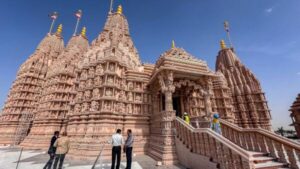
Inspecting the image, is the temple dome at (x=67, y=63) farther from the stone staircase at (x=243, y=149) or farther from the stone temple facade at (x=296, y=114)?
the stone temple facade at (x=296, y=114)

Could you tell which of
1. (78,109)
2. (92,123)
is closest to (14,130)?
(78,109)

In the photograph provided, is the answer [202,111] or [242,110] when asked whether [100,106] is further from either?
[242,110]

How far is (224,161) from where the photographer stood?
568cm

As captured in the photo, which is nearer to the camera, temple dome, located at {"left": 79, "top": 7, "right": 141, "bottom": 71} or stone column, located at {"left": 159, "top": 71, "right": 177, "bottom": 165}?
stone column, located at {"left": 159, "top": 71, "right": 177, "bottom": 165}

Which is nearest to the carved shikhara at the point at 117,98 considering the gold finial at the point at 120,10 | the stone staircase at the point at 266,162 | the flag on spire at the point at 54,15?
the gold finial at the point at 120,10

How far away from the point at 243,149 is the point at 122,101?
10754 millimetres

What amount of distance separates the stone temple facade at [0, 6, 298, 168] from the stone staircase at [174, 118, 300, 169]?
3.2 inches

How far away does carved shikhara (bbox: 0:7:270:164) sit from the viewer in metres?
11.5

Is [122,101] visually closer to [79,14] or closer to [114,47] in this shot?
[114,47]

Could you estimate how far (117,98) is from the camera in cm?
1343

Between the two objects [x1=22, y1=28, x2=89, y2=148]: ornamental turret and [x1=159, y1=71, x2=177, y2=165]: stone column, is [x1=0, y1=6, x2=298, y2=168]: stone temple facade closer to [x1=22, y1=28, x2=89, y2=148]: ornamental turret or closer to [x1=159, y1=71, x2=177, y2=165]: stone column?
[x1=159, y1=71, x2=177, y2=165]: stone column

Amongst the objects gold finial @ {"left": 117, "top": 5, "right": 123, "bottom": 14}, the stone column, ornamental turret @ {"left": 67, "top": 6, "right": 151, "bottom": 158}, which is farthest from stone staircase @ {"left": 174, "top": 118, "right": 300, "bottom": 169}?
gold finial @ {"left": 117, "top": 5, "right": 123, "bottom": 14}

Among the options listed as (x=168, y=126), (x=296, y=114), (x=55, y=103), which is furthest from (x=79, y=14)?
(x=296, y=114)

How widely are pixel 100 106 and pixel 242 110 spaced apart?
26947mm
